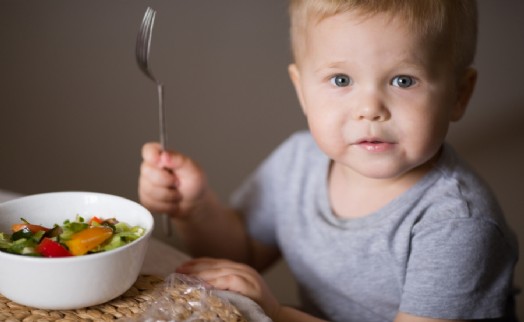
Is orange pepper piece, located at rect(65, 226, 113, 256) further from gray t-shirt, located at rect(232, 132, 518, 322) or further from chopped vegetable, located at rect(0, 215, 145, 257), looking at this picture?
gray t-shirt, located at rect(232, 132, 518, 322)

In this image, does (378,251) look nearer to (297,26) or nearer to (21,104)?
(297,26)

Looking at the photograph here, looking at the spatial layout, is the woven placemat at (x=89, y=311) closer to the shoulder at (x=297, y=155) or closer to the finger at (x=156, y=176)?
the finger at (x=156, y=176)

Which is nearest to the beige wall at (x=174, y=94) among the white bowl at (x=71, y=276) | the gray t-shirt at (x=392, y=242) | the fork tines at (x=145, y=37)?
the gray t-shirt at (x=392, y=242)

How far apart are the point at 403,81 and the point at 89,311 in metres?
0.53

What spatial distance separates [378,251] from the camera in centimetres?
108

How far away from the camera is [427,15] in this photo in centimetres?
92

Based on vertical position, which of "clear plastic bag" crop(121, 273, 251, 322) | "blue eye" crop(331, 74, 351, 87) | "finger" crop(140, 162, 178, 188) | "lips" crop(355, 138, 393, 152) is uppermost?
"blue eye" crop(331, 74, 351, 87)

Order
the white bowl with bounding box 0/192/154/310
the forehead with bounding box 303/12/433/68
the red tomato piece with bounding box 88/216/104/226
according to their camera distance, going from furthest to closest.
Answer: the forehead with bounding box 303/12/433/68 < the red tomato piece with bounding box 88/216/104/226 < the white bowl with bounding box 0/192/154/310

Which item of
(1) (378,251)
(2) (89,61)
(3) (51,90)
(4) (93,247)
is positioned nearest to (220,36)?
(2) (89,61)

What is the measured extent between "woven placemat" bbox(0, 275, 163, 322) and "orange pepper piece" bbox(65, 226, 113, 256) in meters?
0.07

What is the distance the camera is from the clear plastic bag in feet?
2.36

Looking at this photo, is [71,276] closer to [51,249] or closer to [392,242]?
[51,249]

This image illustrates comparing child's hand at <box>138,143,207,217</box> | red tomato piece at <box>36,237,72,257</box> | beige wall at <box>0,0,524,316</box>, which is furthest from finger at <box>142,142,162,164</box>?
beige wall at <box>0,0,524,316</box>

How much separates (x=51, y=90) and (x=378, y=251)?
92cm
